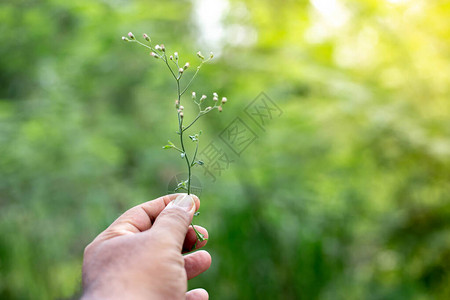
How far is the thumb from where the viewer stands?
807 millimetres

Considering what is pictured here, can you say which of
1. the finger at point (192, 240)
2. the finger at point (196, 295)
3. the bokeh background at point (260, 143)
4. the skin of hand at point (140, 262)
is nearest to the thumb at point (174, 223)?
the skin of hand at point (140, 262)

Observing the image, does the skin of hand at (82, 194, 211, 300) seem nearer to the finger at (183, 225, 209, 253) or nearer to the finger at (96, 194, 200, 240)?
the finger at (96, 194, 200, 240)

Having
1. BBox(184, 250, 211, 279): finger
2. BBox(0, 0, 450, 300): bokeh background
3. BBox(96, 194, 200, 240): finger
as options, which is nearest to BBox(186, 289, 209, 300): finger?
BBox(184, 250, 211, 279): finger

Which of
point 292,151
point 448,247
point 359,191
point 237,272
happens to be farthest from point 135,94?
point 448,247

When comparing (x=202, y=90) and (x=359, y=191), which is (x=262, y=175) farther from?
(x=359, y=191)

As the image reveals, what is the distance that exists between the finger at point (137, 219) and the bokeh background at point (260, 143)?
1.36 meters

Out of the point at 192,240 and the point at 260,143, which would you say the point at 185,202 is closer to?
the point at 192,240

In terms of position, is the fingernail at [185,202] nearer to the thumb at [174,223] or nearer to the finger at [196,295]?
the thumb at [174,223]

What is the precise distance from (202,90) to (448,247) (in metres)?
1.72

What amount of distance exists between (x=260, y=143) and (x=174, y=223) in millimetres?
1844

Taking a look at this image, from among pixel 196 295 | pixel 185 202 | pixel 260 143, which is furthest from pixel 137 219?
pixel 260 143

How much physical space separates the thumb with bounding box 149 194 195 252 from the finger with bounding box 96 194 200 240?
0.06 metres

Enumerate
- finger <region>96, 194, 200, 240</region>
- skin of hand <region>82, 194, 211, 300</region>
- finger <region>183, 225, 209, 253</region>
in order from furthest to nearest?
finger <region>183, 225, 209, 253</region>
finger <region>96, 194, 200, 240</region>
skin of hand <region>82, 194, 211, 300</region>

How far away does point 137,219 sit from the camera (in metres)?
0.95
